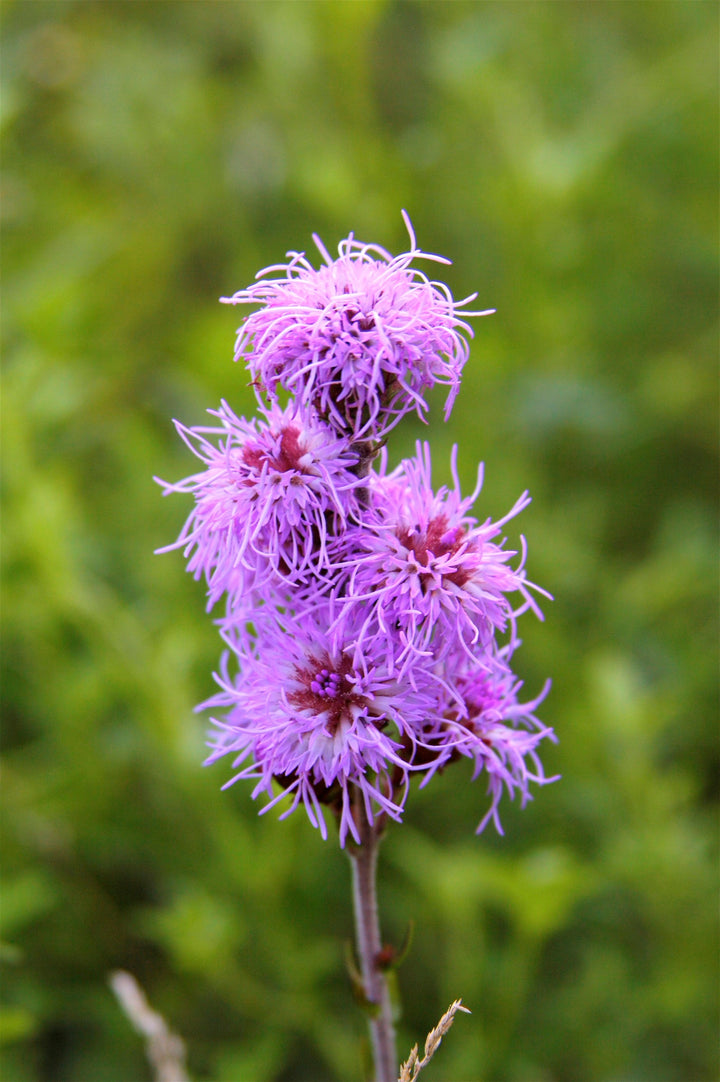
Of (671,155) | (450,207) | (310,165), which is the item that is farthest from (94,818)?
(671,155)

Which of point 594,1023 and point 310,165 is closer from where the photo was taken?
point 594,1023

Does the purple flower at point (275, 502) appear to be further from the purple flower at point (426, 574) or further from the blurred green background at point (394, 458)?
the blurred green background at point (394, 458)

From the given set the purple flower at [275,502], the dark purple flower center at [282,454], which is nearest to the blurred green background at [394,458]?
the purple flower at [275,502]

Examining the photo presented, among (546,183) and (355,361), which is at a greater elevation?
(546,183)

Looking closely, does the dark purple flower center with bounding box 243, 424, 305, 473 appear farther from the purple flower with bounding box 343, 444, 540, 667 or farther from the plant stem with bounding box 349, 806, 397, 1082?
the plant stem with bounding box 349, 806, 397, 1082

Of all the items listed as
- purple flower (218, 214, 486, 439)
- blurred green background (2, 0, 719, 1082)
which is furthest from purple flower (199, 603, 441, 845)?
blurred green background (2, 0, 719, 1082)

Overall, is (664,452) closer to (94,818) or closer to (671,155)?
(671,155)
